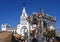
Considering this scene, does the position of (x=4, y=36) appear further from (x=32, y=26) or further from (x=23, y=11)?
(x=23, y=11)

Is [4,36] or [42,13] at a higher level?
[42,13]

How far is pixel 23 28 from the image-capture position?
59.8 metres

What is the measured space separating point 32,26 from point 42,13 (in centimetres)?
455

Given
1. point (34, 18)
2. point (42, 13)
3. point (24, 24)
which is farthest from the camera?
point (24, 24)

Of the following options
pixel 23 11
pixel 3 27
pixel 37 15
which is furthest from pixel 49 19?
pixel 3 27

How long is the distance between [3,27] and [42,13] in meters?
17.3

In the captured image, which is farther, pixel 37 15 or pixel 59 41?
pixel 37 15

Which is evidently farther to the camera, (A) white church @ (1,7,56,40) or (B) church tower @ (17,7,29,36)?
(B) church tower @ (17,7,29,36)

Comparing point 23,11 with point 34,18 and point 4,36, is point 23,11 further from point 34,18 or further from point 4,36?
point 4,36

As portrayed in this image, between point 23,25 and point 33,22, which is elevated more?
point 33,22

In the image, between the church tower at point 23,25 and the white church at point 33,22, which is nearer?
the white church at point 33,22

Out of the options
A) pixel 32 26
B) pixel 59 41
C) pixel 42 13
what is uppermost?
pixel 42 13

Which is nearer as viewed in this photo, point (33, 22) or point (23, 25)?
point (33, 22)

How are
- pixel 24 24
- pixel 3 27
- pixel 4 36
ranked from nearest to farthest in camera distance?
pixel 4 36
pixel 24 24
pixel 3 27
